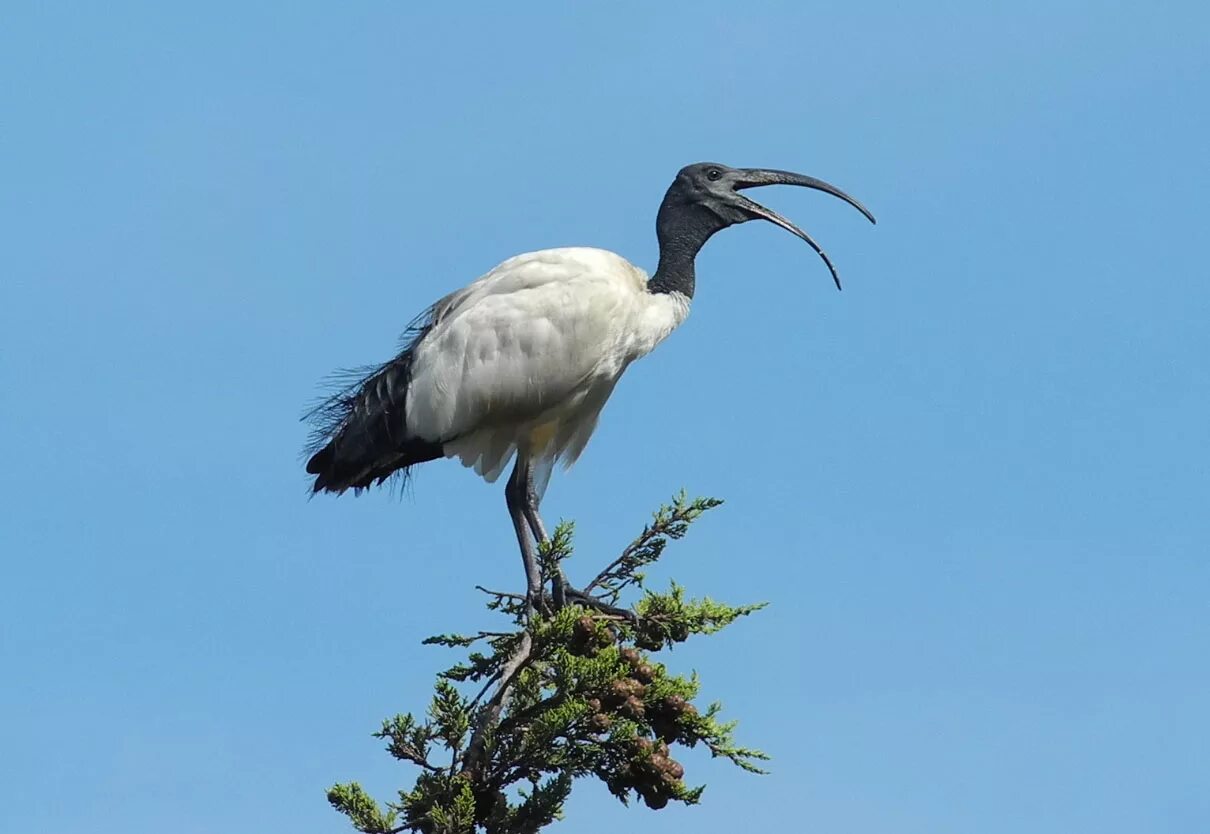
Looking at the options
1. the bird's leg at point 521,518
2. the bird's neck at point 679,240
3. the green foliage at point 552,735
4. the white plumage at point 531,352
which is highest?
the bird's neck at point 679,240

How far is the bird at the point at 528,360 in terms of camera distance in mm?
9492

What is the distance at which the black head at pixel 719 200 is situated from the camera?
10148 millimetres

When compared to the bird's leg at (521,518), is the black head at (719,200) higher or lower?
higher

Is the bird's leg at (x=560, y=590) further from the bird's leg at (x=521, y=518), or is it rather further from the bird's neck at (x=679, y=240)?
the bird's neck at (x=679, y=240)

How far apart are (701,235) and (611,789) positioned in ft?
12.7

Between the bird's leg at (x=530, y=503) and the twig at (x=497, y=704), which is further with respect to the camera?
the bird's leg at (x=530, y=503)

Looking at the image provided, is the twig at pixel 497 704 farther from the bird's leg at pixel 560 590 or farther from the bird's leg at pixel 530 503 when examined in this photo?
the bird's leg at pixel 530 503

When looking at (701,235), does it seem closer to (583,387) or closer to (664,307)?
(664,307)

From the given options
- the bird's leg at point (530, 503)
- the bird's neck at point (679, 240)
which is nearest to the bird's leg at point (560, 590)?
the bird's leg at point (530, 503)

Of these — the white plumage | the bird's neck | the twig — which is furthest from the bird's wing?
the twig

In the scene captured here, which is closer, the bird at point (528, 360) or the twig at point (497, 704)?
the twig at point (497, 704)

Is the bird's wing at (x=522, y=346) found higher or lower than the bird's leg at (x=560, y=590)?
higher

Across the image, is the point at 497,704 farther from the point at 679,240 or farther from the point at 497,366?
the point at 679,240

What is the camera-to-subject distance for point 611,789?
7.09 metres
